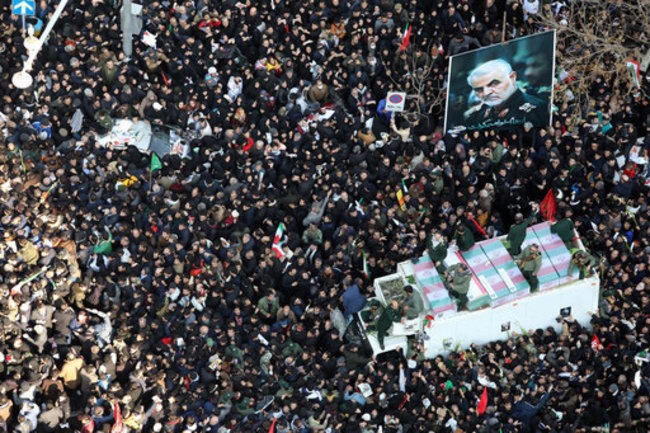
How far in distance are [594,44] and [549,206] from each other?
4.32 metres

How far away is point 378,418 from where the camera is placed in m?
20.7

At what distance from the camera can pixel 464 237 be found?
22.3 metres

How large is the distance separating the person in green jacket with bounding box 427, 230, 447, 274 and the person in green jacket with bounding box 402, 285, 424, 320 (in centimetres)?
90

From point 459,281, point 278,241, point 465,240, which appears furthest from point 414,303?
point 278,241

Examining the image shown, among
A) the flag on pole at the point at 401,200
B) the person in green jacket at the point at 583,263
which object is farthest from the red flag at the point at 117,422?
the person in green jacket at the point at 583,263

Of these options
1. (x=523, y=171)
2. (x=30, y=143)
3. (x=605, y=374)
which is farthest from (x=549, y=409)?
(x=30, y=143)

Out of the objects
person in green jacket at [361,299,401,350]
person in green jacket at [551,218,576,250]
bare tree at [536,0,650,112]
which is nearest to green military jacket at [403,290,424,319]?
person in green jacket at [361,299,401,350]

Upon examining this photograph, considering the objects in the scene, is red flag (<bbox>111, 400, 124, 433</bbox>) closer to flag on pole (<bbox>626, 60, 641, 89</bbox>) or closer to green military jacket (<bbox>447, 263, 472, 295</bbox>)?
green military jacket (<bbox>447, 263, 472, 295</bbox>)

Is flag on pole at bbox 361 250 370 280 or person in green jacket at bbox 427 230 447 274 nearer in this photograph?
person in green jacket at bbox 427 230 447 274

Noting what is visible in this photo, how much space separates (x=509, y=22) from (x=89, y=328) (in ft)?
37.7

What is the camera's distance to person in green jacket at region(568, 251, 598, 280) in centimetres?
2182

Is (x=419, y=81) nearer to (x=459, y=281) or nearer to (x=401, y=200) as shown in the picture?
(x=401, y=200)

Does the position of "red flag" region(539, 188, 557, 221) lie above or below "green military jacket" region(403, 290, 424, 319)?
above

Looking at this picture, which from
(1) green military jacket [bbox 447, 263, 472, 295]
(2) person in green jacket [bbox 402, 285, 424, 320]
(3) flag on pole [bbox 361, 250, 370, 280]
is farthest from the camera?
(3) flag on pole [bbox 361, 250, 370, 280]
